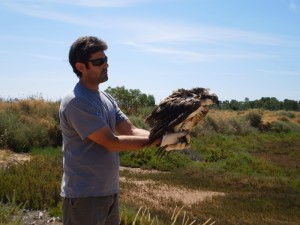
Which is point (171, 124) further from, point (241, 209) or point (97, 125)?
point (241, 209)

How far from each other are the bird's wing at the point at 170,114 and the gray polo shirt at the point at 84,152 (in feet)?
1.19

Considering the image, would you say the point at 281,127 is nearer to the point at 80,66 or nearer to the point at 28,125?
the point at 28,125

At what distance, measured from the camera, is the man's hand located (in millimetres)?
3232

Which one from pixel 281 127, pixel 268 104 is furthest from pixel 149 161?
pixel 268 104

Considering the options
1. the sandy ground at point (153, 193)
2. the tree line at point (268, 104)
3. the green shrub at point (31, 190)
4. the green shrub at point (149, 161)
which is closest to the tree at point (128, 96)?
the green shrub at point (149, 161)

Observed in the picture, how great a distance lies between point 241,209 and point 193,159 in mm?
10395

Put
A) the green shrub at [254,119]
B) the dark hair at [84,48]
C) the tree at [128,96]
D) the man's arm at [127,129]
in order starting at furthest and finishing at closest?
A: the green shrub at [254,119]
the tree at [128,96]
the man's arm at [127,129]
the dark hair at [84,48]

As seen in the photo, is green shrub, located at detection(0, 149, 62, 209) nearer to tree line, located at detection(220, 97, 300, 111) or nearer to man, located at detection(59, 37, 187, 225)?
man, located at detection(59, 37, 187, 225)

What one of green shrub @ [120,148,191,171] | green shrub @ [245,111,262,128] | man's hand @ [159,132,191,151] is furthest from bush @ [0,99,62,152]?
green shrub @ [245,111,262,128]

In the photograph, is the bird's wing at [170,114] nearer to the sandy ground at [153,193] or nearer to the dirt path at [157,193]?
the sandy ground at [153,193]

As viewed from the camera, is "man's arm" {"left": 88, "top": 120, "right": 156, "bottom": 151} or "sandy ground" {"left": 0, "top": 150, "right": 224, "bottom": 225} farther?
"sandy ground" {"left": 0, "top": 150, "right": 224, "bottom": 225}

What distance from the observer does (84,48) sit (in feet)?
11.2

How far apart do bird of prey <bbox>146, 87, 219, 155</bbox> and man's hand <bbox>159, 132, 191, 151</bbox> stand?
0.05 meters

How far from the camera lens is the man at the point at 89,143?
3.31 m
